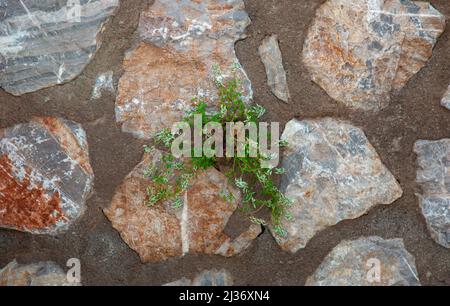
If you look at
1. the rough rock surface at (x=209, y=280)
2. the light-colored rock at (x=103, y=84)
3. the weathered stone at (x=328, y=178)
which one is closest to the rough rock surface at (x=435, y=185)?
the weathered stone at (x=328, y=178)

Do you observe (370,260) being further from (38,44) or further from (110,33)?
(38,44)

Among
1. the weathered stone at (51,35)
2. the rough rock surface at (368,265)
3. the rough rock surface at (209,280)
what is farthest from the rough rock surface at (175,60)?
the rough rock surface at (368,265)

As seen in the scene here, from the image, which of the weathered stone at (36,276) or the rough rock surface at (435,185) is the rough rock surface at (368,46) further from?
the weathered stone at (36,276)

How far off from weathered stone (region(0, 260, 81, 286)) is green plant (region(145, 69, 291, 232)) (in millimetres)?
401

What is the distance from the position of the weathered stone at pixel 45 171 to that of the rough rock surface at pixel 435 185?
1102 millimetres

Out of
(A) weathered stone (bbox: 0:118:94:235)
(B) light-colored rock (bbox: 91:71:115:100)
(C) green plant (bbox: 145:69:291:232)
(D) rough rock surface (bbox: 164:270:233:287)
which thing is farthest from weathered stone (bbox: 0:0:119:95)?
(D) rough rock surface (bbox: 164:270:233:287)

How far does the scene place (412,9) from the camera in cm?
177

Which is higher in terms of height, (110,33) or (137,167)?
(110,33)

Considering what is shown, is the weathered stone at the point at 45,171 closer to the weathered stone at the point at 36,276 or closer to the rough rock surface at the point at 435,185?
the weathered stone at the point at 36,276

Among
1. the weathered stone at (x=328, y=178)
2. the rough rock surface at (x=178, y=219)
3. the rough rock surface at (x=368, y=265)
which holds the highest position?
the weathered stone at (x=328, y=178)

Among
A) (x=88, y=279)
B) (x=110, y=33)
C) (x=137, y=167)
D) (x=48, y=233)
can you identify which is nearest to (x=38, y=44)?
(x=110, y=33)

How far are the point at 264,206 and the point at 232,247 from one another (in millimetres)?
176

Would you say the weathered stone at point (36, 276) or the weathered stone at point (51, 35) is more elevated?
the weathered stone at point (51, 35)

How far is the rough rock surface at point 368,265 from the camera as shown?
5.86ft
